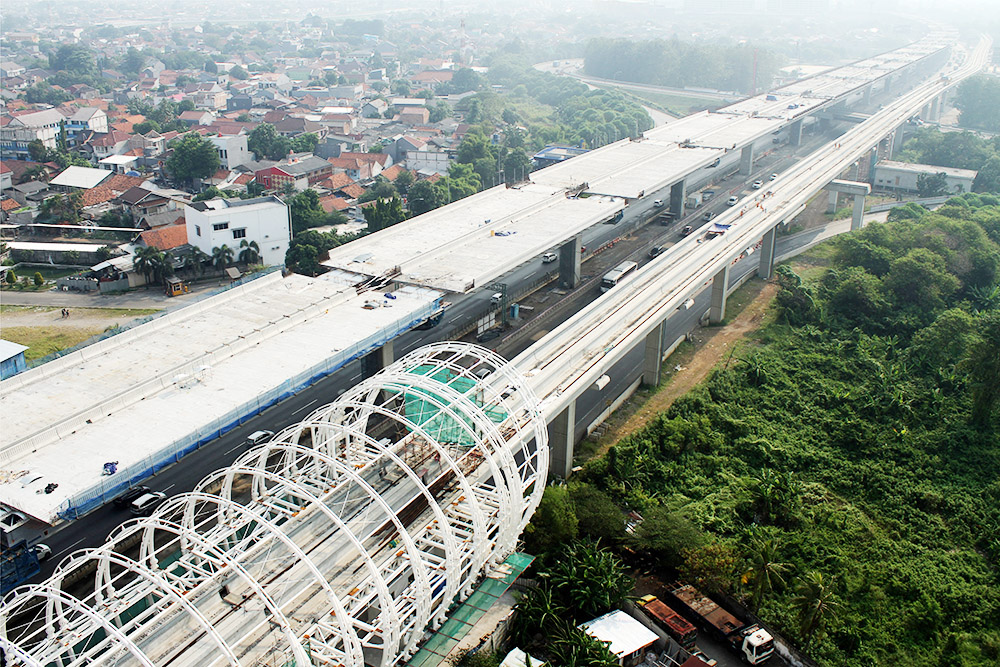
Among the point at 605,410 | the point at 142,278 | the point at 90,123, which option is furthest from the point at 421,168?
the point at 605,410

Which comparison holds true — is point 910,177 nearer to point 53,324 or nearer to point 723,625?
point 723,625

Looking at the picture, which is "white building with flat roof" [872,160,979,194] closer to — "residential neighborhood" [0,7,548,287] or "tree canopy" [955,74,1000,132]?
"tree canopy" [955,74,1000,132]

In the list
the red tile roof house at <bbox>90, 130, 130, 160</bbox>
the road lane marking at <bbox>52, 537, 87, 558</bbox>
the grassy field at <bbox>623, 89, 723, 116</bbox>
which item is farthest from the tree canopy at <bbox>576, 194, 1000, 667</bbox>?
the grassy field at <bbox>623, 89, 723, 116</bbox>

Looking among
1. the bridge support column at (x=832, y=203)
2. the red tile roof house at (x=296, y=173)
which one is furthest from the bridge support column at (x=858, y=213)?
the red tile roof house at (x=296, y=173)

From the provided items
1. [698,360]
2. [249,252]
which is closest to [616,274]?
[698,360]

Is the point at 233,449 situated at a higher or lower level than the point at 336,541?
lower
